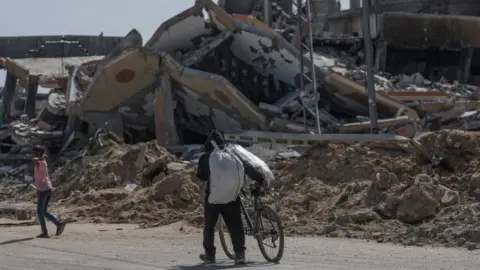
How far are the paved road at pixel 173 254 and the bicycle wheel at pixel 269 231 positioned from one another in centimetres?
12

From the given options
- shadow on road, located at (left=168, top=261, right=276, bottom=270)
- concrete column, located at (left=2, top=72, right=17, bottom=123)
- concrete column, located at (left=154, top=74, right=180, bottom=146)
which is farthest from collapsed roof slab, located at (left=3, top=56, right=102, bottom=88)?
shadow on road, located at (left=168, top=261, right=276, bottom=270)

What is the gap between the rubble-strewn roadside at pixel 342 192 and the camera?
40.4ft

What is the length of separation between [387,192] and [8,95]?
24.8 m

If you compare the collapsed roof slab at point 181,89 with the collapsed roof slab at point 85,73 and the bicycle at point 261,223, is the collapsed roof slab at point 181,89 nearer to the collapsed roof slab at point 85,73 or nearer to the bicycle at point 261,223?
the collapsed roof slab at point 85,73

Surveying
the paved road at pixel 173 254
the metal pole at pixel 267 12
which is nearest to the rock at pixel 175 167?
the paved road at pixel 173 254

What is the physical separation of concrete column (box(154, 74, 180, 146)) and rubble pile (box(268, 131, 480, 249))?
9418 mm

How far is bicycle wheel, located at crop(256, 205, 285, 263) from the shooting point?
Answer: 32.8ft

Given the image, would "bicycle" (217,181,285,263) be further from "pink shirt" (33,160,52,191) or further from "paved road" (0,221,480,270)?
"pink shirt" (33,160,52,191)

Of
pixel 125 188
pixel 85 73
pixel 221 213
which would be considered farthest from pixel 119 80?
pixel 221 213

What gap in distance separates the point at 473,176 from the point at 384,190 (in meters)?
1.25

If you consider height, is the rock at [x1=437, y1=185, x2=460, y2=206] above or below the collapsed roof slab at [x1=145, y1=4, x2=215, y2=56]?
below

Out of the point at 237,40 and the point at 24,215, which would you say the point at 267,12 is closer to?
the point at 237,40

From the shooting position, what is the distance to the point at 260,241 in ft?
33.1

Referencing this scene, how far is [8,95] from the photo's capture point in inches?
1398
